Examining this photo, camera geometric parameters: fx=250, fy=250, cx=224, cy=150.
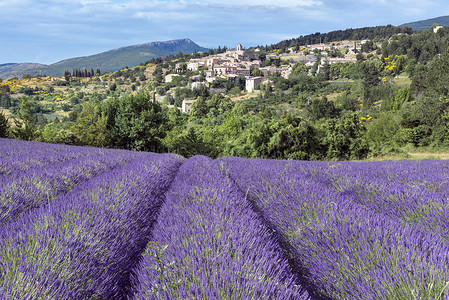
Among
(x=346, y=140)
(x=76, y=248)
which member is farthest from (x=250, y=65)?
(x=76, y=248)

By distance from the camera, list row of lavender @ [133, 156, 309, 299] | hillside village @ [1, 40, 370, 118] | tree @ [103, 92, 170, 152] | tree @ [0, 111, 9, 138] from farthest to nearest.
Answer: hillside village @ [1, 40, 370, 118], tree @ [103, 92, 170, 152], tree @ [0, 111, 9, 138], row of lavender @ [133, 156, 309, 299]

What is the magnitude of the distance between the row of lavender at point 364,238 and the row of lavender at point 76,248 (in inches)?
51.6

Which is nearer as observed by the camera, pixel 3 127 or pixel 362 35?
pixel 3 127

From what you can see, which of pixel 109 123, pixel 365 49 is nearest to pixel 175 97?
pixel 109 123

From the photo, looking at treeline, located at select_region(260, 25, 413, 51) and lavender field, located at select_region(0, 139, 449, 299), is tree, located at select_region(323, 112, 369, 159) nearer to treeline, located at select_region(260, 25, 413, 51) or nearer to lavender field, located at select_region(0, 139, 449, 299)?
lavender field, located at select_region(0, 139, 449, 299)

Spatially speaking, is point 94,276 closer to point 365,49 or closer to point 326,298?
point 326,298

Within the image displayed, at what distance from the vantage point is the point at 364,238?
5.58 ft

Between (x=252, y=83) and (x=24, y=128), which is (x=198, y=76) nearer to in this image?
(x=252, y=83)

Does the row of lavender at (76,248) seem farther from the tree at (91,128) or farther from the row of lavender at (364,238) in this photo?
the tree at (91,128)

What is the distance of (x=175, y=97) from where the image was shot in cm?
10706

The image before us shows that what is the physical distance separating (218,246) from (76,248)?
895mm

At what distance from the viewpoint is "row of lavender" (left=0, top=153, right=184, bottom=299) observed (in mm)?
1251

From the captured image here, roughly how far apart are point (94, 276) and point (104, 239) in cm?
36

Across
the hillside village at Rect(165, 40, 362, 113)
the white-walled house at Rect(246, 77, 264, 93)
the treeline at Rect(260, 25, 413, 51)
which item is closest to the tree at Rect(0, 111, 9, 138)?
the hillside village at Rect(165, 40, 362, 113)
